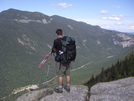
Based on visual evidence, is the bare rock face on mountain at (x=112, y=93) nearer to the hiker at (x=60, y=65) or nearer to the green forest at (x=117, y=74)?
the hiker at (x=60, y=65)

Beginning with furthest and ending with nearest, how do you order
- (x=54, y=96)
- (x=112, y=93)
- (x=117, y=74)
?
(x=117, y=74) < (x=112, y=93) < (x=54, y=96)

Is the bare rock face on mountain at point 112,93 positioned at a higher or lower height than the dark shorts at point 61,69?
lower

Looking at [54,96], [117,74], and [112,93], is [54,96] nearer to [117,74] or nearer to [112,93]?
[112,93]

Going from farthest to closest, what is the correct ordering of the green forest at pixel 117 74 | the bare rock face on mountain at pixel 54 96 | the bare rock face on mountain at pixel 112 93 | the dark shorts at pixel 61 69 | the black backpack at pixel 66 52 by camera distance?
1. the green forest at pixel 117 74
2. the dark shorts at pixel 61 69
3. the black backpack at pixel 66 52
4. the bare rock face on mountain at pixel 54 96
5. the bare rock face on mountain at pixel 112 93

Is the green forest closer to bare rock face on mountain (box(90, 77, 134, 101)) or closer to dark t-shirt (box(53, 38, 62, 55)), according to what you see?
bare rock face on mountain (box(90, 77, 134, 101))

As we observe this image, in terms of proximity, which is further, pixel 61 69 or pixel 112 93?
pixel 61 69

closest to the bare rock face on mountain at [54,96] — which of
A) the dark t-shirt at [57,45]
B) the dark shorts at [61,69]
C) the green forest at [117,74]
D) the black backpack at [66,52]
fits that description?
the dark shorts at [61,69]

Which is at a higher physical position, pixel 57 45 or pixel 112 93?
pixel 57 45

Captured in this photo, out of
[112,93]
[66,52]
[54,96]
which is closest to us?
[54,96]

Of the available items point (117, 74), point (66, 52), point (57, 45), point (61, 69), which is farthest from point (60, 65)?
point (117, 74)

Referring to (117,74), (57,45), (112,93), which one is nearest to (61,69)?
(57,45)

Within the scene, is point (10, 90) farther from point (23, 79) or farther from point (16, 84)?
point (23, 79)

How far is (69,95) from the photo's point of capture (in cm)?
→ 1189

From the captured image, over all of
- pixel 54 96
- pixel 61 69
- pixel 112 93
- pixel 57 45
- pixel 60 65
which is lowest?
pixel 112 93
